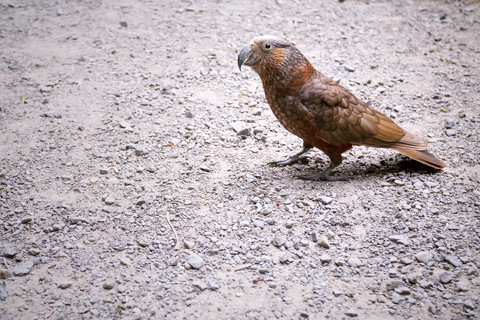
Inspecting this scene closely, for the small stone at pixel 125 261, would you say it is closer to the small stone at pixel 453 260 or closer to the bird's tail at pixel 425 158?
the small stone at pixel 453 260

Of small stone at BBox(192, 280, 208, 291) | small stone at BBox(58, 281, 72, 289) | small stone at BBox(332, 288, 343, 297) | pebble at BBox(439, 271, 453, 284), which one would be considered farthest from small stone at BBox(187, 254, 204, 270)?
pebble at BBox(439, 271, 453, 284)

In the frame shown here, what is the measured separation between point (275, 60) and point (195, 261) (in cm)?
168

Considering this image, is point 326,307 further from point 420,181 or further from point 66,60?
point 66,60

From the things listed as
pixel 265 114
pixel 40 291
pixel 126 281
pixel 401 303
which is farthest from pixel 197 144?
pixel 401 303

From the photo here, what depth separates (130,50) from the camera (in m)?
5.26

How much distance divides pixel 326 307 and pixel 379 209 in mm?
988

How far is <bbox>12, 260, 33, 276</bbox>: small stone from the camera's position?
2.72 metres

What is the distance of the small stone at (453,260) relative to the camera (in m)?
2.71

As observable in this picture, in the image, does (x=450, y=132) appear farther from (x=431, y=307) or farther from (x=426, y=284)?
(x=431, y=307)

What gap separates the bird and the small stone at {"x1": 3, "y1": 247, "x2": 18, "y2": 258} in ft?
7.16

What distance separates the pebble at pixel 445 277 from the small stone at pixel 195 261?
1.54 m

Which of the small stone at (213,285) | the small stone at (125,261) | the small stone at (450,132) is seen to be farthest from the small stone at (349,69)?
the small stone at (125,261)

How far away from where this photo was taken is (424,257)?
2.75 metres

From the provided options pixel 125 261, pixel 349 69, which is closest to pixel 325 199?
pixel 125 261
